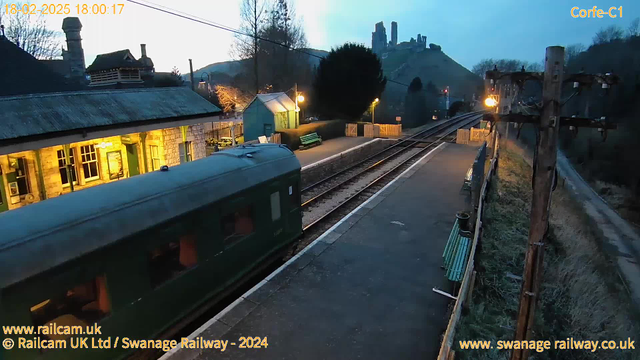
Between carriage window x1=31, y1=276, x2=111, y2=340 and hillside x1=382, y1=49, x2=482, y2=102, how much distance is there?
101991 mm

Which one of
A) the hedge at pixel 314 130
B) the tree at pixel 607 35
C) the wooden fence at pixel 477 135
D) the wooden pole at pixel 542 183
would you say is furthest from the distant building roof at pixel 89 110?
the tree at pixel 607 35

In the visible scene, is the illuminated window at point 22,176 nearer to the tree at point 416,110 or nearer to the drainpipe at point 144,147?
the drainpipe at point 144,147

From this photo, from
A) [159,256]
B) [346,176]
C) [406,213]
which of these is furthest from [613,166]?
[159,256]

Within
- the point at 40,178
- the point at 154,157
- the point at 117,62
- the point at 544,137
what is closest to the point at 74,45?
the point at 117,62

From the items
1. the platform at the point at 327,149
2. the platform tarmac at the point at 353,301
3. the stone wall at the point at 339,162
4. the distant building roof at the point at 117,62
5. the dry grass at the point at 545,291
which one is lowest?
the dry grass at the point at 545,291

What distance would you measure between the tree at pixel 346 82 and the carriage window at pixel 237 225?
27.2 meters

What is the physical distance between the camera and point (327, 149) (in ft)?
80.0

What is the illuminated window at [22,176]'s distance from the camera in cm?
1096

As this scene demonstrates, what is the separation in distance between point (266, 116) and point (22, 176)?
15628 millimetres

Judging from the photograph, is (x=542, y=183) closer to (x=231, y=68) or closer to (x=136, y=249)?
(x=136, y=249)

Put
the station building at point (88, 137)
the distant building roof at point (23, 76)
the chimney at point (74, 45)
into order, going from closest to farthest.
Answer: the station building at point (88, 137), the distant building roof at point (23, 76), the chimney at point (74, 45)

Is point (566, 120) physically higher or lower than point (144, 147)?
higher

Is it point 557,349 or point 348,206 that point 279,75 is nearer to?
point 348,206

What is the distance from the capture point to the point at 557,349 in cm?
735
